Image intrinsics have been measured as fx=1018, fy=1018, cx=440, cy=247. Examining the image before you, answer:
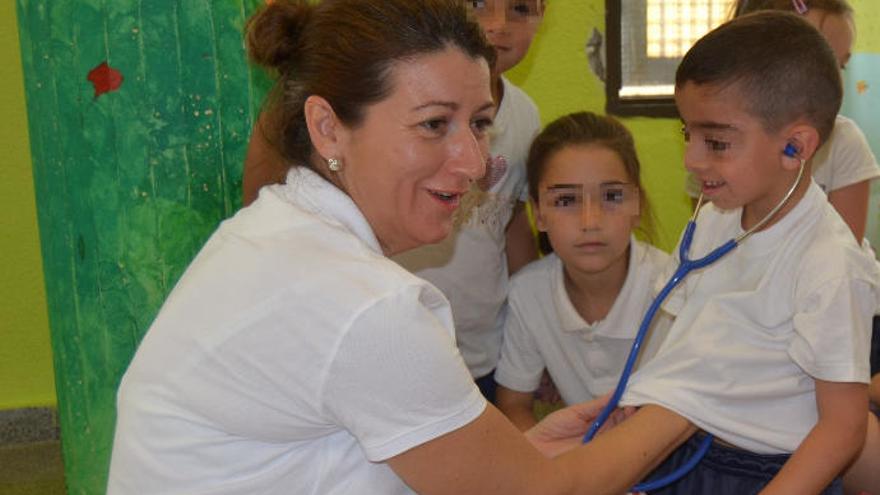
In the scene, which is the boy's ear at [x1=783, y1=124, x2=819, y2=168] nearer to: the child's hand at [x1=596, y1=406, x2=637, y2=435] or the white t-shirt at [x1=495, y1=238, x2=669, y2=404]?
the child's hand at [x1=596, y1=406, x2=637, y2=435]

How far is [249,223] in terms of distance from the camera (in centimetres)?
119

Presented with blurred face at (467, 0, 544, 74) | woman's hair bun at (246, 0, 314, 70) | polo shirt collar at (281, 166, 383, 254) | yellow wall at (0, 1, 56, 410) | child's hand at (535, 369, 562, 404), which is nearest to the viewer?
polo shirt collar at (281, 166, 383, 254)

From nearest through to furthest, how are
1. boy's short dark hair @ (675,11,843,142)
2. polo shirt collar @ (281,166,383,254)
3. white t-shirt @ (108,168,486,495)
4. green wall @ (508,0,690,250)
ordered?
white t-shirt @ (108,168,486,495), polo shirt collar @ (281,166,383,254), boy's short dark hair @ (675,11,843,142), green wall @ (508,0,690,250)

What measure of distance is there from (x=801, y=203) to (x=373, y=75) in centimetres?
74

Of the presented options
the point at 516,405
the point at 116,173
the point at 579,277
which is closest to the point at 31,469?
the point at 516,405

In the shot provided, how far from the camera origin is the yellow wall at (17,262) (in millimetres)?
3191

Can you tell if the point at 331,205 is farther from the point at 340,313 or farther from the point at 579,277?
the point at 579,277

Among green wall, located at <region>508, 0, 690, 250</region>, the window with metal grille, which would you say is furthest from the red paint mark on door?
the window with metal grille

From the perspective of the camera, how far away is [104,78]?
161cm

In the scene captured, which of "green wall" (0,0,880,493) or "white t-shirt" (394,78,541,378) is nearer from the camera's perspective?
"green wall" (0,0,880,493)

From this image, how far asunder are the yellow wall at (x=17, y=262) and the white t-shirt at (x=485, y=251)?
1.75m

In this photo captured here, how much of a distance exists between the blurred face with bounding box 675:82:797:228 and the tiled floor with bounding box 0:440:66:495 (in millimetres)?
2079

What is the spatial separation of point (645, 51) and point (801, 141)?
6.22 ft

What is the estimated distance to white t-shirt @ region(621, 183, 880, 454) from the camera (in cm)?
148
